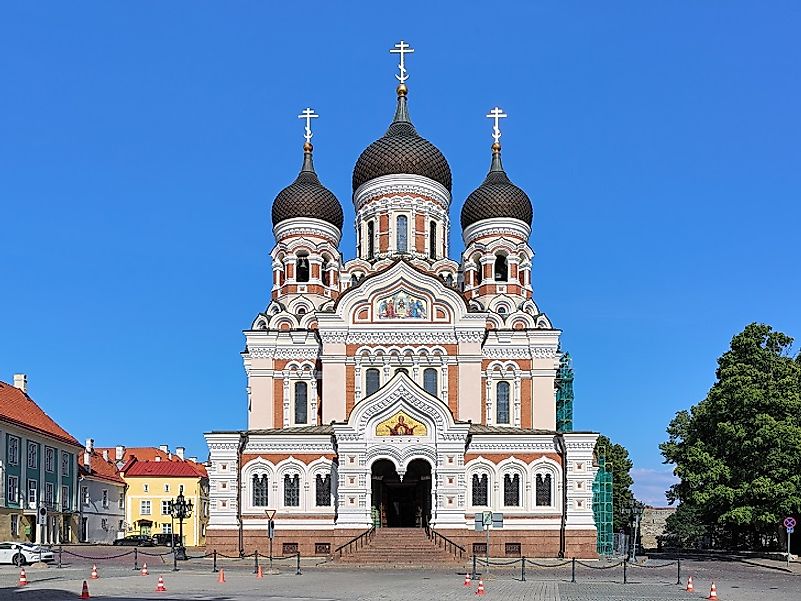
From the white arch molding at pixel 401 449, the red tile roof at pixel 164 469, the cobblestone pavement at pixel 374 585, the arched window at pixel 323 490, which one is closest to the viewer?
the cobblestone pavement at pixel 374 585

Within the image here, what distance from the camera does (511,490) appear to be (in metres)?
50.2

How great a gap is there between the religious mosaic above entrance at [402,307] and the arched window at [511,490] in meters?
8.64

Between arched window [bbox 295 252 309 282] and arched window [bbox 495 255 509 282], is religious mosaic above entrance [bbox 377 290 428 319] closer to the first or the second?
arched window [bbox 495 255 509 282]

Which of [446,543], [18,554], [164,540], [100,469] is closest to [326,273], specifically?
[446,543]

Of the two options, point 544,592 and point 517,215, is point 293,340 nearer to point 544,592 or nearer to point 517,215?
point 517,215

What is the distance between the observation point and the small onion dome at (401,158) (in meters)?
57.8

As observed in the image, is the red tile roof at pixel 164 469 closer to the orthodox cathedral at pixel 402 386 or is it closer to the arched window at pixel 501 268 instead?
the orthodox cathedral at pixel 402 386

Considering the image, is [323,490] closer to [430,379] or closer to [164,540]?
[430,379]

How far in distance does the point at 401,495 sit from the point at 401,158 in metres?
17.2

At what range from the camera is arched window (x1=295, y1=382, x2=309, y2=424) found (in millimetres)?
54969

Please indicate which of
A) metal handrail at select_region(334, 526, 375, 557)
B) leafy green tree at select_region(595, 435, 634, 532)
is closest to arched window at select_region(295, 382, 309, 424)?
metal handrail at select_region(334, 526, 375, 557)

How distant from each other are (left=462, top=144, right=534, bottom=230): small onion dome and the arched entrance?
14.7m

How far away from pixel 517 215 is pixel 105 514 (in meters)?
36.6

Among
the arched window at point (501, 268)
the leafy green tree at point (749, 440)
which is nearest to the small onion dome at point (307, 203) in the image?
the arched window at point (501, 268)
